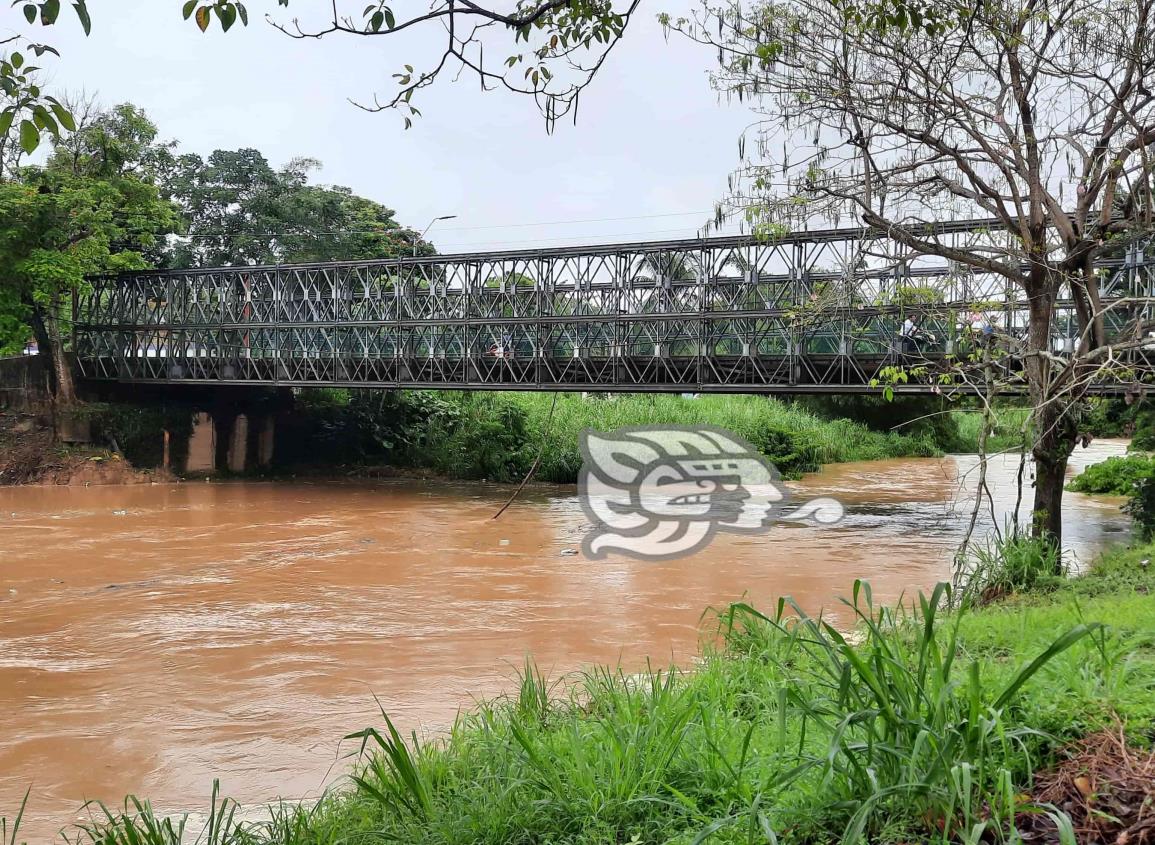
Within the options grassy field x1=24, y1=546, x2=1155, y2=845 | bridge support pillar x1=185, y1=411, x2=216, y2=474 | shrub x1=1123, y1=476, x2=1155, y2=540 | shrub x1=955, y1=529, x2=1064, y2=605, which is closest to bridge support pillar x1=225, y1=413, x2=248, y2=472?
bridge support pillar x1=185, y1=411, x2=216, y2=474

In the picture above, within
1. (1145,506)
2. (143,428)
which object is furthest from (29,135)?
(143,428)

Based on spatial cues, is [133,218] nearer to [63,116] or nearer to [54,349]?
[54,349]

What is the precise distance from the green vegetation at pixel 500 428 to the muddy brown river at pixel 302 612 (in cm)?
692

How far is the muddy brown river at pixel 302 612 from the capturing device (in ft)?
24.7

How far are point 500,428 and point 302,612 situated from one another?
2097 centimetres

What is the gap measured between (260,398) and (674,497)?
16.4 m

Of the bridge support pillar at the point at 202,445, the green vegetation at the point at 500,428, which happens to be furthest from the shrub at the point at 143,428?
the green vegetation at the point at 500,428

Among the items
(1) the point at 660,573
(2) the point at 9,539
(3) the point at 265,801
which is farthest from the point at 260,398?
(3) the point at 265,801

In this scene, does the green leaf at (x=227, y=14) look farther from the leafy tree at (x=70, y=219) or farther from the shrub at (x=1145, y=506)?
the leafy tree at (x=70, y=219)

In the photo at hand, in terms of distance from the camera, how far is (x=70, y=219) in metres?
28.3

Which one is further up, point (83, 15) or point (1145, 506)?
point (83, 15)

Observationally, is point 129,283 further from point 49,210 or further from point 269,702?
point 269,702

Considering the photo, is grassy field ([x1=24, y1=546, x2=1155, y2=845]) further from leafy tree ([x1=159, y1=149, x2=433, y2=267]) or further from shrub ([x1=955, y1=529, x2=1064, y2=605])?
leafy tree ([x1=159, y1=149, x2=433, y2=267])

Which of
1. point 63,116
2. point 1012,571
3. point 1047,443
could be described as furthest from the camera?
point 1047,443
